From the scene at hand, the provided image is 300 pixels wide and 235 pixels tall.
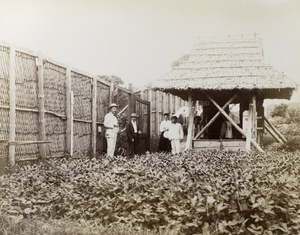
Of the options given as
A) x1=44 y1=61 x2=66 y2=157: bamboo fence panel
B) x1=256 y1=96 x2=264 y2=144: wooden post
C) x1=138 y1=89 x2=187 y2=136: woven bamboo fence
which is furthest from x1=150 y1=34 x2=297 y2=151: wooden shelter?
x1=138 y1=89 x2=187 y2=136: woven bamboo fence

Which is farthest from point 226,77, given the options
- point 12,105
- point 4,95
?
point 4,95

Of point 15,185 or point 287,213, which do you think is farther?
point 15,185

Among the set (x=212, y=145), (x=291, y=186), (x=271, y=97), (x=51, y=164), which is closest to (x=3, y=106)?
(x=51, y=164)

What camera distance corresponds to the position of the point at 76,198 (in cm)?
442

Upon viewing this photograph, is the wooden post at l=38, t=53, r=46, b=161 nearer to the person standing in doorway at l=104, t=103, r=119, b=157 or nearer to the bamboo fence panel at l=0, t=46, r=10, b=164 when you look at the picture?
the bamboo fence panel at l=0, t=46, r=10, b=164

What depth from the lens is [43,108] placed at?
7.26 metres

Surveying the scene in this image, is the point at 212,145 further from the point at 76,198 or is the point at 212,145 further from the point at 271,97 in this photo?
the point at 76,198

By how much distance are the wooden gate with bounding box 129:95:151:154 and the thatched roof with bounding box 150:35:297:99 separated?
91.5 inches

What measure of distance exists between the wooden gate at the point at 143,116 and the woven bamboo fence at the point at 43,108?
88.9 inches

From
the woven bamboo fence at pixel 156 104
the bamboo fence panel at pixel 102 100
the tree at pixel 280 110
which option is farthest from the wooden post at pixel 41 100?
the tree at pixel 280 110

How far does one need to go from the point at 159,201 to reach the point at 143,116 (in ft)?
30.1

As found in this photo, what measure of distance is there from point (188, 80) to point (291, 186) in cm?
591

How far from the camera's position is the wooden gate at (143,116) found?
12055 mm

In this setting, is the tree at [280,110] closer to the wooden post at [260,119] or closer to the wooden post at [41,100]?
the wooden post at [260,119]
